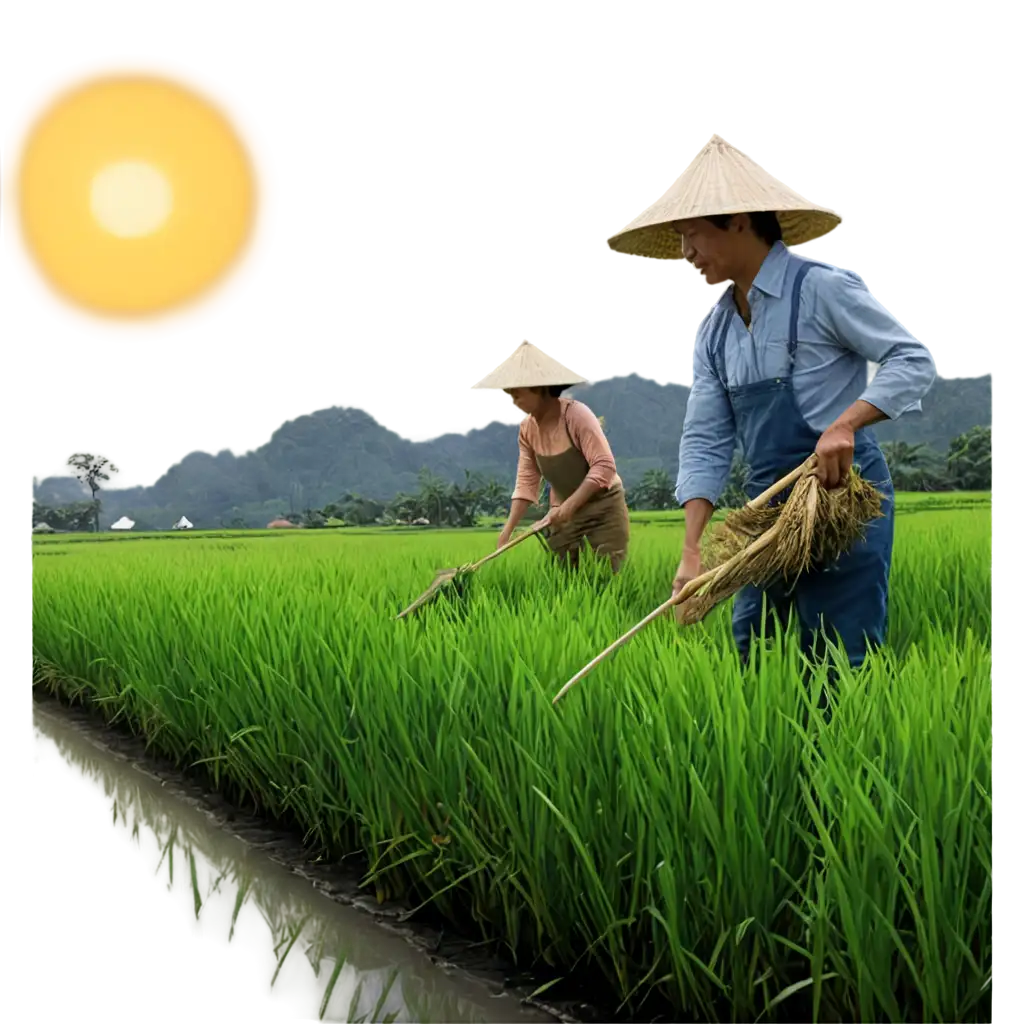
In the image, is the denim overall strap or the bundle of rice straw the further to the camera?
the denim overall strap

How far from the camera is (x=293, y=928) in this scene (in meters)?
2.23

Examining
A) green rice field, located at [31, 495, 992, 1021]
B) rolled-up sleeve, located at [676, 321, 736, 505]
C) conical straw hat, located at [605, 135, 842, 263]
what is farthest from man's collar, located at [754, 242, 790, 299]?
green rice field, located at [31, 495, 992, 1021]

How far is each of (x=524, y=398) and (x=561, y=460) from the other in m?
0.34

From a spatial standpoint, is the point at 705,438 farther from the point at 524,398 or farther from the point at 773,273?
the point at 524,398

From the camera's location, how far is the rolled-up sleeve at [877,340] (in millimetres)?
2203

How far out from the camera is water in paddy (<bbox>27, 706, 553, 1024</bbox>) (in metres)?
1.85

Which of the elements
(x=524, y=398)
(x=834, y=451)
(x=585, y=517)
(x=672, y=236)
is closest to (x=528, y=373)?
(x=524, y=398)

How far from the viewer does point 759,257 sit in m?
2.46

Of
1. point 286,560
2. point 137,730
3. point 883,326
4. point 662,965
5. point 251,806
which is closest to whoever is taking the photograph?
point 662,965

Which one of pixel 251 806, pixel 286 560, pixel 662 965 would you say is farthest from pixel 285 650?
pixel 286 560

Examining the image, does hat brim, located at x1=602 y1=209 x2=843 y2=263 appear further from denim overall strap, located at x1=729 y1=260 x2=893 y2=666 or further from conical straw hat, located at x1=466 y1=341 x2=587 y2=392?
conical straw hat, located at x1=466 y1=341 x2=587 y2=392

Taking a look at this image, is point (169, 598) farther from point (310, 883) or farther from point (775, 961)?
point (775, 961)

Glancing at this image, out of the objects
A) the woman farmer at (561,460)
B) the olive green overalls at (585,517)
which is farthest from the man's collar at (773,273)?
the olive green overalls at (585,517)

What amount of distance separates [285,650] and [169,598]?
1725 mm
